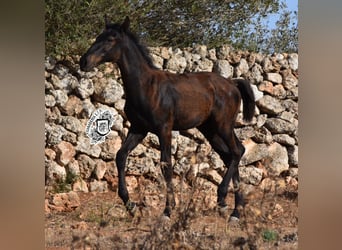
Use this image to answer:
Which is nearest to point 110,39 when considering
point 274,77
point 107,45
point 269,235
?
point 107,45

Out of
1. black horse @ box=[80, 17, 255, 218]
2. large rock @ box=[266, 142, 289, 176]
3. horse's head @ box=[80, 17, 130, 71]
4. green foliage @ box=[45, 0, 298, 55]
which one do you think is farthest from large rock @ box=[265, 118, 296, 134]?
horse's head @ box=[80, 17, 130, 71]

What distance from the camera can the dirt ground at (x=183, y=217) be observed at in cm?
562

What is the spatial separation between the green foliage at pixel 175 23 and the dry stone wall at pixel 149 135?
0.37 feet

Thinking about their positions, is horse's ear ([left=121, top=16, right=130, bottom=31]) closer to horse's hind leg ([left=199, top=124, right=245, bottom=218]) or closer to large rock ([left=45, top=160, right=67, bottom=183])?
horse's hind leg ([left=199, top=124, right=245, bottom=218])

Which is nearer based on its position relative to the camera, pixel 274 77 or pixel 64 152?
pixel 64 152

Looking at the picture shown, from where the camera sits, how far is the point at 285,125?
616 cm

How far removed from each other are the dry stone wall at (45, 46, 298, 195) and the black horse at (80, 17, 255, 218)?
0.06 meters

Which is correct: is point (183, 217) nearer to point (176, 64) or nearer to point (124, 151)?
point (124, 151)

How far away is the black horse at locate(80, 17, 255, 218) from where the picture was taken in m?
5.84

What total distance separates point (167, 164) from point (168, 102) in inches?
22.5

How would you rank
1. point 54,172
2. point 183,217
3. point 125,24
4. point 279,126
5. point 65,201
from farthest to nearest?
point 279,126 → point 54,172 → point 65,201 → point 125,24 → point 183,217

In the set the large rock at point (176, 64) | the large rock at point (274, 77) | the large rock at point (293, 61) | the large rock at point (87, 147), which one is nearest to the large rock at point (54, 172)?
the large rock at point (87, 147)

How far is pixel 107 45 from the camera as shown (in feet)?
19.1
